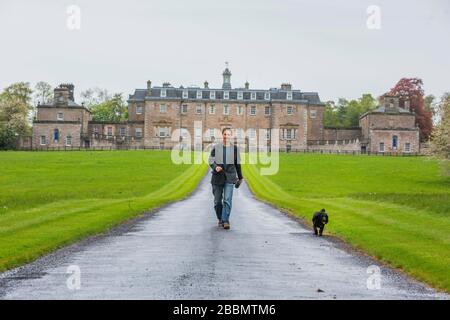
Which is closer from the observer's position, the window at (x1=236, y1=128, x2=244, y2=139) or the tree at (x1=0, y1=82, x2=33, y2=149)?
the tree at (x1=0, y1=82, x2=33, y2=149)

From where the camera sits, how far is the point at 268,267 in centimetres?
1280

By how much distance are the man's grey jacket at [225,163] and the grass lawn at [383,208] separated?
10.6 feet

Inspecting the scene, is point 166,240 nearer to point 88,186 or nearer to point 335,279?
point 335,279

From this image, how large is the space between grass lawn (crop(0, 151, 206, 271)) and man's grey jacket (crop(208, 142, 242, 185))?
3567 millimetres

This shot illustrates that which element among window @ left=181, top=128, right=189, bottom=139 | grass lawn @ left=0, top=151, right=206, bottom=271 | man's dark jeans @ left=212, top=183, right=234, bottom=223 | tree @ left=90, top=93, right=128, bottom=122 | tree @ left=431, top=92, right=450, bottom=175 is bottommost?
grass lawn @ left=0, top=151, right=206, bottom=271

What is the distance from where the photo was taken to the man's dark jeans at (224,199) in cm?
1952

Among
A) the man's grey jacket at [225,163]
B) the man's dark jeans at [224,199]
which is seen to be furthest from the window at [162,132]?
the man's grey jacket at [225,163]

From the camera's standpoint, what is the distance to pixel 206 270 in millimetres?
12148

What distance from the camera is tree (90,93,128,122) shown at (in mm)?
152875

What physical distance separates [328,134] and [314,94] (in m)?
8.65

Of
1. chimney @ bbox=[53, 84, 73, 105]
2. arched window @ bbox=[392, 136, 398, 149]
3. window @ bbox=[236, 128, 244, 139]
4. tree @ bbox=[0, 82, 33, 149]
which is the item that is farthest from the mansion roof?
tree @ bbox=[0, 82, 33, 149]

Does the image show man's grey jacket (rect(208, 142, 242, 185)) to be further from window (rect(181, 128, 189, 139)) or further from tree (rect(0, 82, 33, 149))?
window (rect(181, 128, 189, 139))

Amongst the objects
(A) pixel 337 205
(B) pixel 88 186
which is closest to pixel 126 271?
(A) pixel 337 205

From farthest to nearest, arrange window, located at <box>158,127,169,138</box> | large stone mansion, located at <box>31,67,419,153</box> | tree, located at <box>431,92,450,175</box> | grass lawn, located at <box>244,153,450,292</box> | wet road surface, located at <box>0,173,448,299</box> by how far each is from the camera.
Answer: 1. window, located at <box>158,127,169,138</box>
2. large stone mansion, located at <box>31,67,419,153</box>
3. tree, located at <box>431,92,450,175</box>
4. grass lawn, located at <box>244,153,450,292</box>
5. wet road surface, located at <box>0,173,448,299</box>
